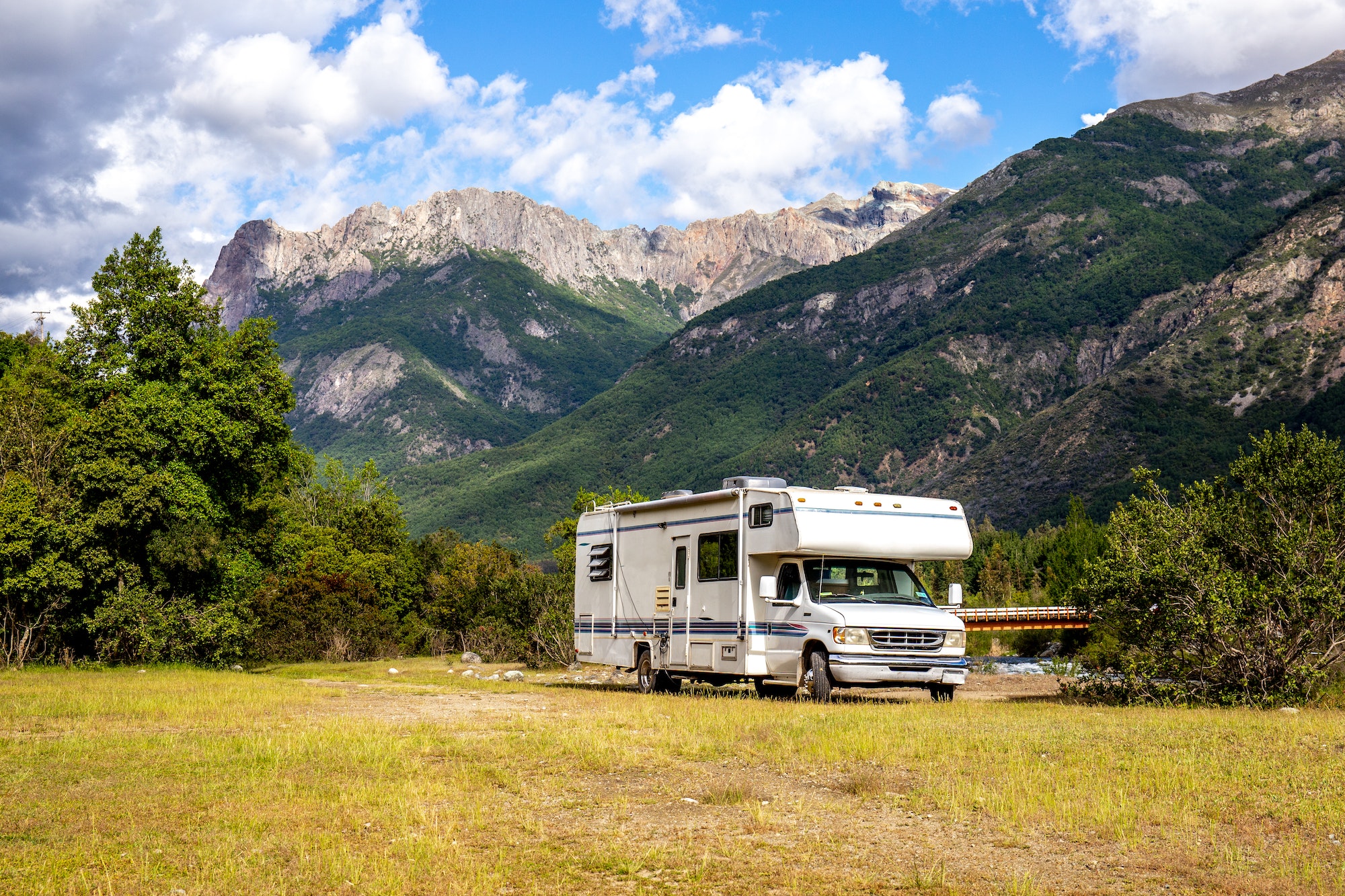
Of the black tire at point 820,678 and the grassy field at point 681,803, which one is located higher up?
the black tire at point 820,678

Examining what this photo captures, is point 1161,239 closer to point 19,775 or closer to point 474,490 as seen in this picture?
point 474,490

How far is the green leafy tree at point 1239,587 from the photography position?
16.3 m

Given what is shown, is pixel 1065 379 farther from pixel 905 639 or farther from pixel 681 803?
pixel 681 803

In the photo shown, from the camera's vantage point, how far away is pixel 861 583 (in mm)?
18047

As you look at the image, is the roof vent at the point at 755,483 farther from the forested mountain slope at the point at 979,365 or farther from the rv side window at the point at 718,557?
the forested mountain slope at the point at 979,365

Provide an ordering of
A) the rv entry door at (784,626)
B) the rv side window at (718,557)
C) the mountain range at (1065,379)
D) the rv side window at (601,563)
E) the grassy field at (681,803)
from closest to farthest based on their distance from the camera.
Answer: the grassy field at (681,803), the rv entry door at (784,626), the rv side window at (718,557), the rv side window at (601,563), the mountain range at (1065,379)

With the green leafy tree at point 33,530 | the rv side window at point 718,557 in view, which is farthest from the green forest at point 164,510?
the rv side window at point 718,557

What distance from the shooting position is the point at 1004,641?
50281 mm

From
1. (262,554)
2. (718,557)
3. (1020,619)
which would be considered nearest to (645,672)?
(718,557)

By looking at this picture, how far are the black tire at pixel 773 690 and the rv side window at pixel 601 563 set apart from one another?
3791 millimetres

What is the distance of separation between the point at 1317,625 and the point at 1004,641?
3481 centimetres

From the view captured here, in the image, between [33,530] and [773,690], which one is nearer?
[773,690]

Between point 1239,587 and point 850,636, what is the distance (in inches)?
220

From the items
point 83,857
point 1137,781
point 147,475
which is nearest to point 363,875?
point 83,857
